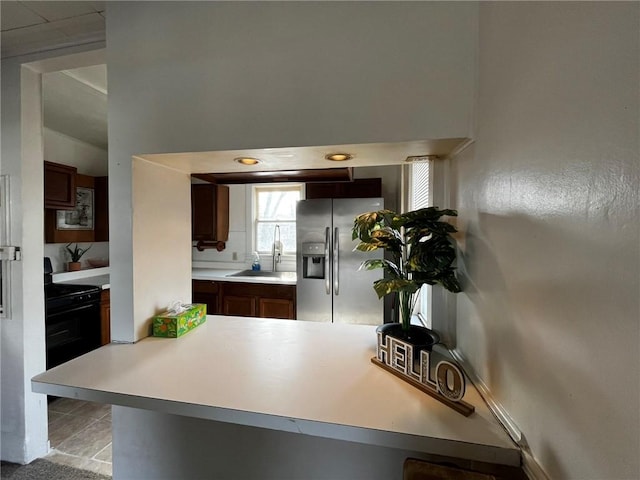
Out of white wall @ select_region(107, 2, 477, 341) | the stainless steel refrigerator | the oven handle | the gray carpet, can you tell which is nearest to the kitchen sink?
the stainless steel refrigerator

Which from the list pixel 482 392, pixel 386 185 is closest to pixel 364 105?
pixel 482 392

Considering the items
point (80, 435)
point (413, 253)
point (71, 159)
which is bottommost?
point (80, 435)

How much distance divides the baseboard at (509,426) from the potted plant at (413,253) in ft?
0.53

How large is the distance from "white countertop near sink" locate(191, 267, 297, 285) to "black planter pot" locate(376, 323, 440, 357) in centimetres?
196

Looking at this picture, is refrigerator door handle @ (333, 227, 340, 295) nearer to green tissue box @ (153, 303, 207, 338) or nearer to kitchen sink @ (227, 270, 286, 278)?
kitchen sink @ (227, 270, 286, 278)

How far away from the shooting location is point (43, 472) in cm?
161

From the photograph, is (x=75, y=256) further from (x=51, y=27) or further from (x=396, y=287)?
(x=396, y=287)

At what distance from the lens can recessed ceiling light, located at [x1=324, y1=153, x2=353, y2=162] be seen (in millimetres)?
1090

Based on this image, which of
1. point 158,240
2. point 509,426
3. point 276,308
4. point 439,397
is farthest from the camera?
point 276,308

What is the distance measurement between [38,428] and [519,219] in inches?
105

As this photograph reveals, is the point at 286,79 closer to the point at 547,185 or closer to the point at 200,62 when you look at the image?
the point at 200,62

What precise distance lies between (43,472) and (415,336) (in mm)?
2232

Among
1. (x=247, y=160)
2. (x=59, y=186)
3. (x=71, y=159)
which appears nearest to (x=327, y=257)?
(x=247, y=160)

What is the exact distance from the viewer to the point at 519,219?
0.63m
